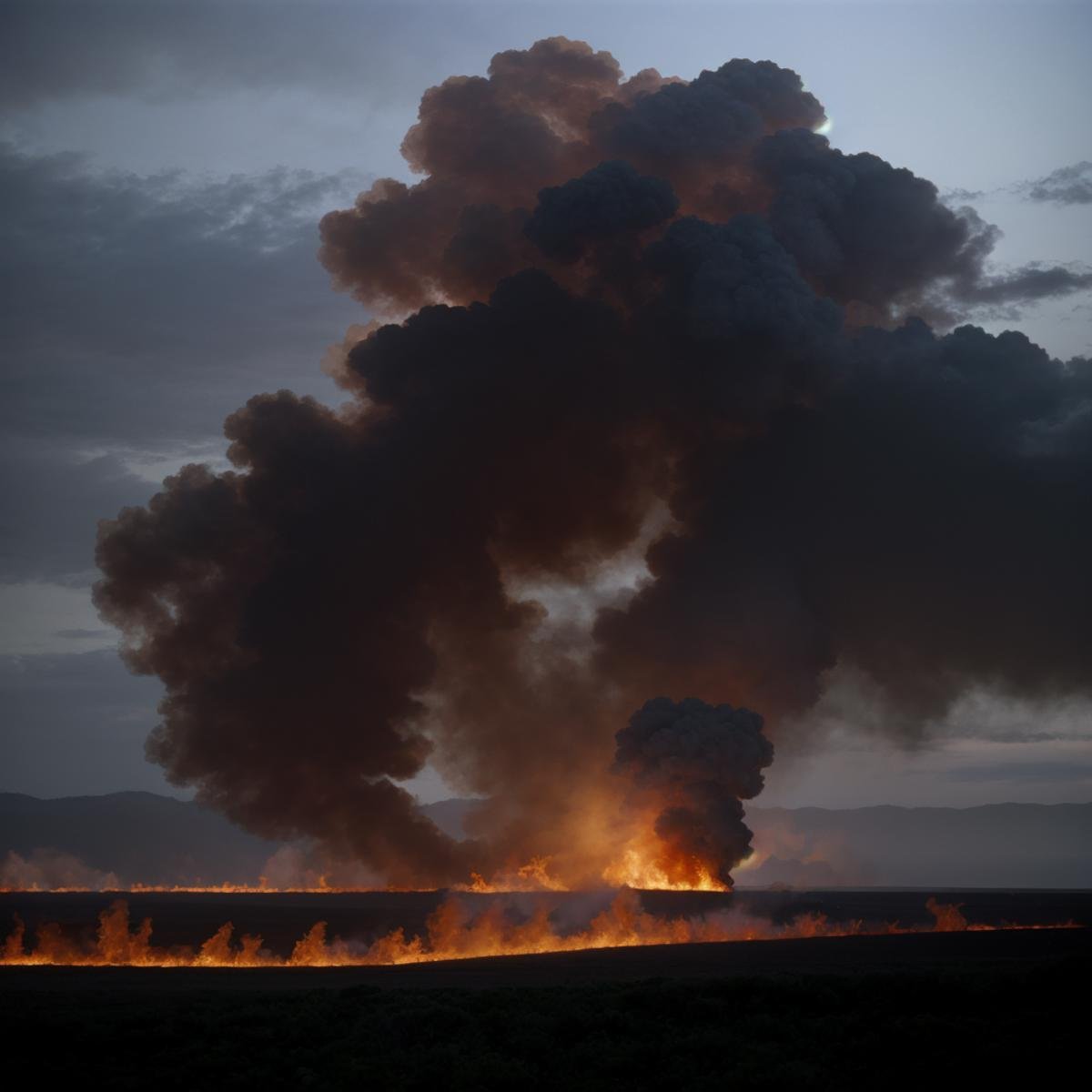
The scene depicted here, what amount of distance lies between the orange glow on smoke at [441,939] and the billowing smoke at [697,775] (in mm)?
8401

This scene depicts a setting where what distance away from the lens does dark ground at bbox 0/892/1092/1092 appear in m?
25.2

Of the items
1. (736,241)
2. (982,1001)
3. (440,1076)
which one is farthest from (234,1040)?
(736,241)

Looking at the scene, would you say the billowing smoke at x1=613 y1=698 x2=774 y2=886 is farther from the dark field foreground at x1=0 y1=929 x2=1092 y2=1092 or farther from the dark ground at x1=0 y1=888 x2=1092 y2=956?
the dark field foreground at x1=0 y1=929 x2=1092 y2=1092

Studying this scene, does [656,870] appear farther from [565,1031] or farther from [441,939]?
[565,1031]

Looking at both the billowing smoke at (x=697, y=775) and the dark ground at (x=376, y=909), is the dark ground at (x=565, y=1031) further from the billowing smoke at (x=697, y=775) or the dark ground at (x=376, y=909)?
the billowing smoke at (x=697, y=775)

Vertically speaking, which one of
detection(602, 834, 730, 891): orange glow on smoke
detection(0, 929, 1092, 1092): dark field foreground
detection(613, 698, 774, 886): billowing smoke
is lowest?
detection(0, 929, 1092, 1092): dark field foreground

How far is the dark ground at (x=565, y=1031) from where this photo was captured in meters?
25.2

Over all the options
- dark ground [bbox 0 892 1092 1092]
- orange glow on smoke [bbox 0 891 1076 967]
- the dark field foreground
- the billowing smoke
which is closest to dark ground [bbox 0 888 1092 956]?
orange glow on smoke [bbox 0 891 1076 967]

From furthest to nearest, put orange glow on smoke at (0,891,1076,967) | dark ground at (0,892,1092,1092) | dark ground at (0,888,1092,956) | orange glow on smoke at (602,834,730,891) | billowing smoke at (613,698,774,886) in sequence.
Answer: orange glow on smoke at (602,834,730,891) → billowing smoke at (613,698,774,886) → dark ground at (0,888,1092,956) → orange glow on smoke at (0,891,1076,967) → dark ground at (0,892,1092,1092)

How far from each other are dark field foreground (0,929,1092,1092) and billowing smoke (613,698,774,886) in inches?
1176

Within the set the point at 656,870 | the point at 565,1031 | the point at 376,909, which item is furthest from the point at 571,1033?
the point at 656,870

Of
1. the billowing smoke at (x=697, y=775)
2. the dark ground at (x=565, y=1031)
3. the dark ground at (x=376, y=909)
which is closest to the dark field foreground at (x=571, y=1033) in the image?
the dark ground at (x=565, y=1031)

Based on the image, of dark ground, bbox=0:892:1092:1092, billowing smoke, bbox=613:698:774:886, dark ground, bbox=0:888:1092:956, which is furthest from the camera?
billowing smoke, bbox=613:698:774:886

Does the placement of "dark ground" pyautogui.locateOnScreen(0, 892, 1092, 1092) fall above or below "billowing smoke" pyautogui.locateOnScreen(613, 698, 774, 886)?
below
